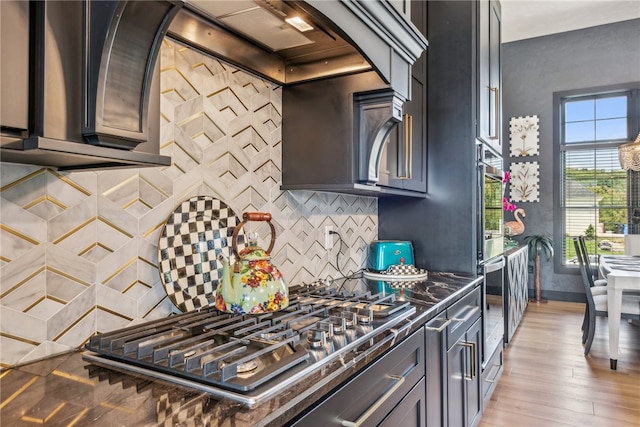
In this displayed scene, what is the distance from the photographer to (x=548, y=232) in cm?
573

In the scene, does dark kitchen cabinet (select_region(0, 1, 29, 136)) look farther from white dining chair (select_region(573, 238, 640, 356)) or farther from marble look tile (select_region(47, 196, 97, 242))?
white dining chair (select_region(573, 238, 640, 356))

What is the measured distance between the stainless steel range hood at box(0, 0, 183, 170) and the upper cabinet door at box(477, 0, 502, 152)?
208 centimetres

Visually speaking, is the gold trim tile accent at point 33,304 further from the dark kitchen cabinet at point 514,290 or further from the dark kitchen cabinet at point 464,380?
the dark kitchen cabinet at point 514,290

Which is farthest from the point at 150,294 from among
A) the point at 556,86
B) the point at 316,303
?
the point at 556,86

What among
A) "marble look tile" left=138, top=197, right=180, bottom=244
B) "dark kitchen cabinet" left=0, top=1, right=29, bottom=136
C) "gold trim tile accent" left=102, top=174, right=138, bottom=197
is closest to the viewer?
"dark kitchen cabinet" left=0, top=1, right=29, bottom=136

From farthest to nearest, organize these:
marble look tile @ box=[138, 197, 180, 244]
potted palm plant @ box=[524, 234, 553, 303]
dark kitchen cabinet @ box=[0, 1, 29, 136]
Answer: potted palm plant @ box=[524, 234, 553, 303], marble look tile @ box=[138, 197, 180, 244], dark kitchen cabinet @ box=[0, 1, 29, 136]

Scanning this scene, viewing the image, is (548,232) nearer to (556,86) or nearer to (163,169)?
(556,86)

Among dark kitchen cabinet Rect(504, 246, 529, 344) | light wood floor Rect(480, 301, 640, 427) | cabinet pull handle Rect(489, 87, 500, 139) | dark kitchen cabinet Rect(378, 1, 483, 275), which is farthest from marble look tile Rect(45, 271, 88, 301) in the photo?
dark kitchen cabinet Rect(504, 246, 529, 344)

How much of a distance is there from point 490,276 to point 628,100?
14.5ft

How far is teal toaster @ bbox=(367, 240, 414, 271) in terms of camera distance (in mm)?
2369

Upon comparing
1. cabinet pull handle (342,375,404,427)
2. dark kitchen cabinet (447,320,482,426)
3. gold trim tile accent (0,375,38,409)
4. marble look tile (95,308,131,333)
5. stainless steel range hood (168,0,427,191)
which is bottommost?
dark kitchen cabinet (447,320,482,426)

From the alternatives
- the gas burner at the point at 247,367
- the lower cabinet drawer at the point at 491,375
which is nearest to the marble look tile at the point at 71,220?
the gas burner at the point at 247,367

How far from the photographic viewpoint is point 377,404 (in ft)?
3.62

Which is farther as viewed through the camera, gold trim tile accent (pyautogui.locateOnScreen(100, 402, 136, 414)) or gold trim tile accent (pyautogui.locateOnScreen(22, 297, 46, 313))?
gold trim tile accent (pyautogui.locateOnScreen(22, 297, 46, 313))
